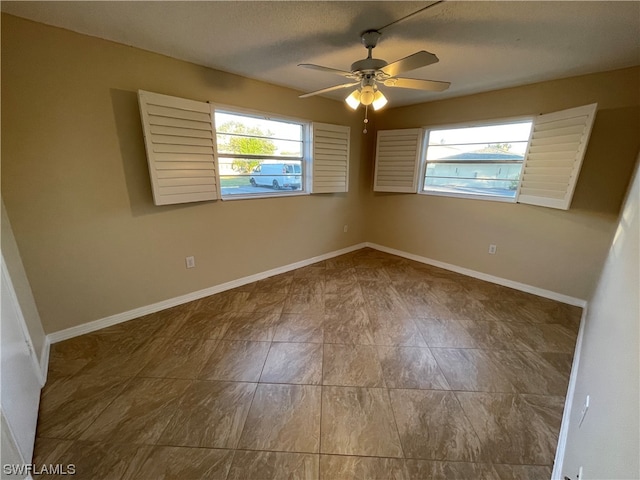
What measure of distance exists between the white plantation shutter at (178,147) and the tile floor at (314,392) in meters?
1.21

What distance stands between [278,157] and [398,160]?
72.5 inches

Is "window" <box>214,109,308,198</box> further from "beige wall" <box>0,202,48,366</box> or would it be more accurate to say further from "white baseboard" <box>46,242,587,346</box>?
"beige wall" <box>0,202,48,366</box>

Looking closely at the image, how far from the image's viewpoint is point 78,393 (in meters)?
1.62

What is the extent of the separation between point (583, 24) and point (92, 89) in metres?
3.41

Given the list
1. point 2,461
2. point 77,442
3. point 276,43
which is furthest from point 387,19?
point 77,442

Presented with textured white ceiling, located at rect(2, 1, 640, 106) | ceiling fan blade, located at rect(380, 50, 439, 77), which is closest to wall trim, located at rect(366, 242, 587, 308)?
textured white ceiling, located at rect(2, 1, 640, 106)

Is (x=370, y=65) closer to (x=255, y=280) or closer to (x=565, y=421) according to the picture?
(x=565, y=421)

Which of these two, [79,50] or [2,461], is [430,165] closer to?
[79,50]

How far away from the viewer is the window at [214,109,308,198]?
2773mm

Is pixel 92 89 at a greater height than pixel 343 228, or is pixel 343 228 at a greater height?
pixel 92 89

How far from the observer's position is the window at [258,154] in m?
2.77

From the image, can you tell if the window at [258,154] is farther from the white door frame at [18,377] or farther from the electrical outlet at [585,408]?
the electrical outlet at [585,408]

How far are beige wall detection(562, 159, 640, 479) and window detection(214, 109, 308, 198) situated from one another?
298 cm

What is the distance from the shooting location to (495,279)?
3.28 meters
